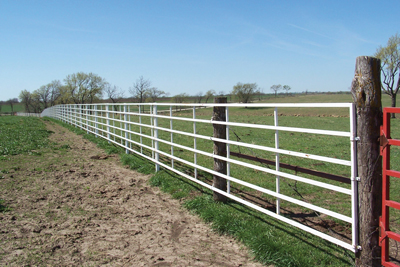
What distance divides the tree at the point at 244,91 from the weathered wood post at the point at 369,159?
58.3 metres

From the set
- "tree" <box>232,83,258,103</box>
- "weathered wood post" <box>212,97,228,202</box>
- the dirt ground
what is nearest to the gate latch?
the dirt ground

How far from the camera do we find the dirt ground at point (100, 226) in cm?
331

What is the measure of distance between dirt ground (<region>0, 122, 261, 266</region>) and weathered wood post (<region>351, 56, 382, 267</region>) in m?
1.12

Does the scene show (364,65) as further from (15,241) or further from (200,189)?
(15,241)

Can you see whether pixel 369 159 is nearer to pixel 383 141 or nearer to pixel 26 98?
pixel 383 141

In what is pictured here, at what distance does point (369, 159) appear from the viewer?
107 inches

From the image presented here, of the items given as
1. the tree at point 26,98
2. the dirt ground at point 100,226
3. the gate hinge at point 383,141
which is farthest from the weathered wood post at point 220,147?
the tree at point 26,98

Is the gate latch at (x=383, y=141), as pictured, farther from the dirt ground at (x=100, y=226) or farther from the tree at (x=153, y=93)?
the tree at (x=153, y=93)

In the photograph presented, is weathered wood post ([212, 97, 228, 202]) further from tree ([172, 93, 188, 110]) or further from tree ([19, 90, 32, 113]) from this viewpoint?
tree ([19, 90, 32, 113])

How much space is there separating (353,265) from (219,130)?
261 cm

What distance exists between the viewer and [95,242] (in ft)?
12.2

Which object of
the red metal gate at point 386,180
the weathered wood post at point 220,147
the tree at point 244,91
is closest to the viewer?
the red metal gate at point 386,180

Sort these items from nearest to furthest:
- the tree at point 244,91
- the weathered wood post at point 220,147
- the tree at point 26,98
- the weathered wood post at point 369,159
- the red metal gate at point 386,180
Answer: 1. the red metal gate at point 386,180
2. the weathered wood post at point 369,159
3. the weathered wood post at point 220,147
4. the tree at point 244,91
5. the tree at point 26,98

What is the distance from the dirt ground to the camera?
3311mm
